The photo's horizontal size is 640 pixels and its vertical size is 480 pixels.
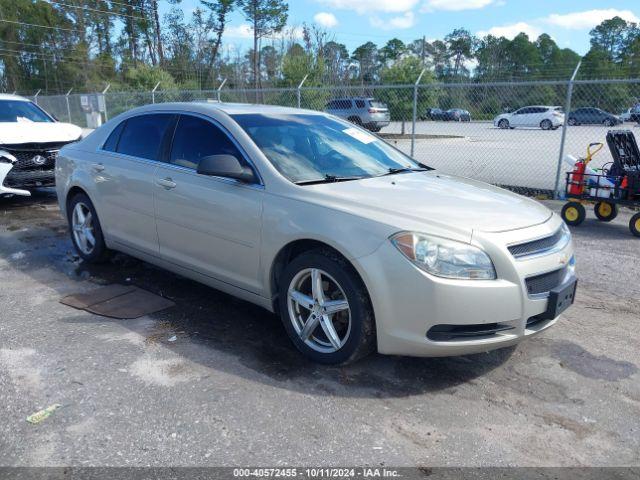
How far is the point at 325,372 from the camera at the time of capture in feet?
11.0

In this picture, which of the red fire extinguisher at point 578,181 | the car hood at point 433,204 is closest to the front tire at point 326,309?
the car hood at point 433,204

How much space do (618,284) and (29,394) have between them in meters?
4.99

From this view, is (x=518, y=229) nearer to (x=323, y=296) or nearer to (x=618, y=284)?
(x=323, y=296)

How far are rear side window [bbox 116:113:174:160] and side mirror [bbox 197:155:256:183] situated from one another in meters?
1.05

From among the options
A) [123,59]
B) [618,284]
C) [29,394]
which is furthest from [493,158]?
[123,59]

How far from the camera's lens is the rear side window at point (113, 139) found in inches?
199

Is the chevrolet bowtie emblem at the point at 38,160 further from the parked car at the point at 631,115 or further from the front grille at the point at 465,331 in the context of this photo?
the parked car at the point at 631,115

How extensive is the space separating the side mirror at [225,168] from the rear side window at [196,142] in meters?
0.26

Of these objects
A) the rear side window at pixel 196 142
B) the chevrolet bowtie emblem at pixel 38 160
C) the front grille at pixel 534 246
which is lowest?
the chevrolet bowtie emblem at pixel 38 160

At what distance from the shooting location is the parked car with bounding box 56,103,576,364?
9.66 feet

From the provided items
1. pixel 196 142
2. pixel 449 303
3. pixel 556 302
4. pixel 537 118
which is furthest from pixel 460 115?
pixel 449 303

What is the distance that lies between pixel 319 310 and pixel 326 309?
0.18ft

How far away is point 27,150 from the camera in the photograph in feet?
26.9

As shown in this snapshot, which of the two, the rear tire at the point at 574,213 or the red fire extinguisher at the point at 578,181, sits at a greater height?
the red fire extinguisher at the point at 578,181
